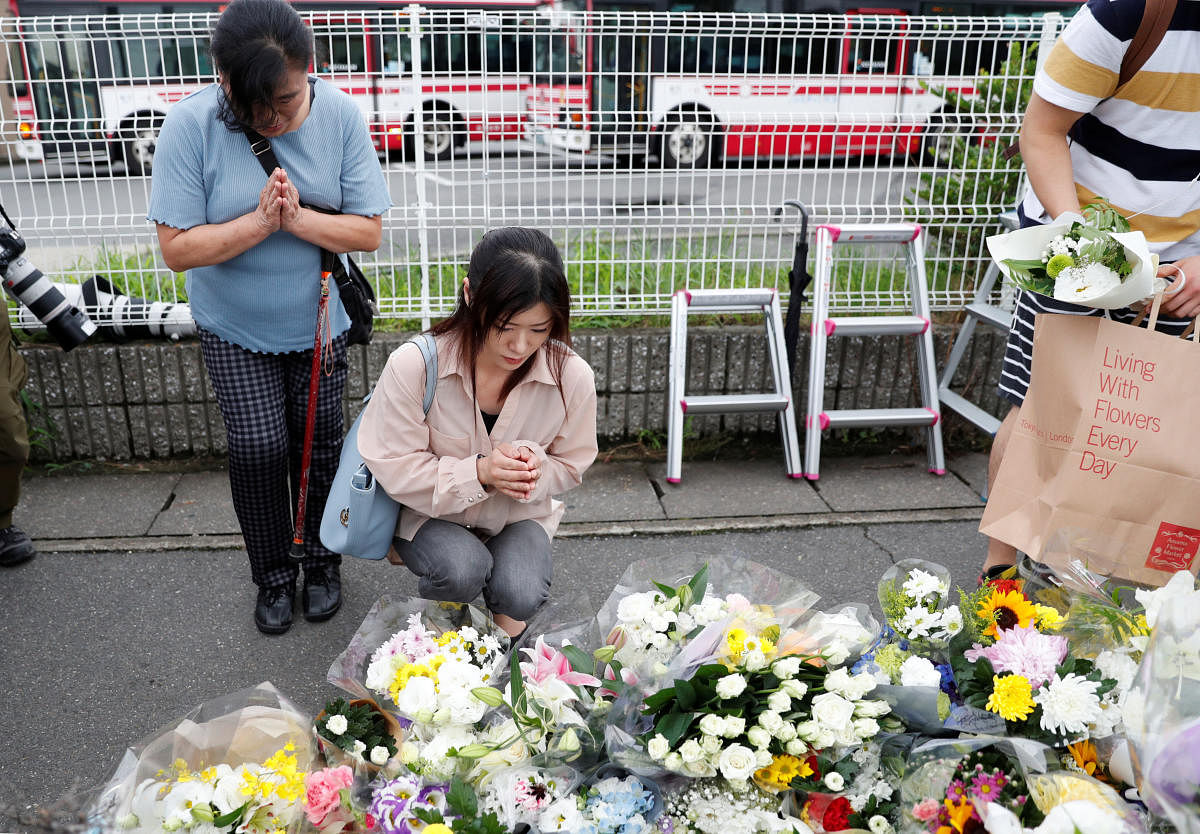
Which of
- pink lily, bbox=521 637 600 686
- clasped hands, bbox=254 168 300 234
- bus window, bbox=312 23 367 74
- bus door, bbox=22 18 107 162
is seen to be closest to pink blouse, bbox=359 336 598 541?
clasped hands, bbox=254 168 300 234

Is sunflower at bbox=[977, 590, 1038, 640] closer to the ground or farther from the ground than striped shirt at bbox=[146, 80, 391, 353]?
closer to the ground

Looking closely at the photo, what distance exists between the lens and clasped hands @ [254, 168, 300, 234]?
2.50 metres

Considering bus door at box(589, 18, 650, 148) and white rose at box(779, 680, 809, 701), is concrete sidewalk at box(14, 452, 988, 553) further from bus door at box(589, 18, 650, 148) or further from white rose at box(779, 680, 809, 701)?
white rose at box(779, 680, 809, 701)

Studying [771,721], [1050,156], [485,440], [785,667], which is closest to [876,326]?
[1050,156]

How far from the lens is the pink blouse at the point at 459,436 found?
2.41m

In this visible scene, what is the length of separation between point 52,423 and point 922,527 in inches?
145

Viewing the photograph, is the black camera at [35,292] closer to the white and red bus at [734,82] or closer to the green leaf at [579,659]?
the white and red bus at [734,82]

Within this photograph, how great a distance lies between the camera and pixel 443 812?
4.70ft

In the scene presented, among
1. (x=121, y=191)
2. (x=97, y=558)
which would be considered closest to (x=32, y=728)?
(x=97, y=558)

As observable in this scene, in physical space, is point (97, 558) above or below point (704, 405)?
below

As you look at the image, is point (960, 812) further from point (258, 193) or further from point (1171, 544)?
point (258, 193)

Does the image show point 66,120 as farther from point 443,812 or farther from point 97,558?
point 443,812

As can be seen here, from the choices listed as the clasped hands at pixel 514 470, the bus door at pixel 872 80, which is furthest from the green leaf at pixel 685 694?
the bus door at pixel 872 80

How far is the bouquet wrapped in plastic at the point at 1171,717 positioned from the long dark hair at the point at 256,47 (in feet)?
7.29
